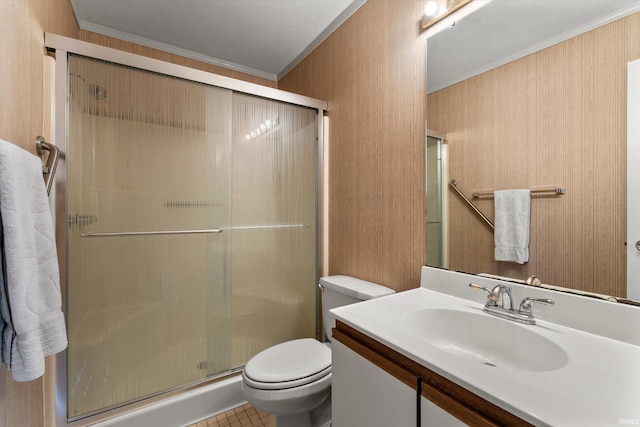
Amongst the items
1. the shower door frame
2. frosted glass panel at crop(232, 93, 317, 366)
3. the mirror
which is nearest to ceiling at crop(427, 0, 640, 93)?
the mirror

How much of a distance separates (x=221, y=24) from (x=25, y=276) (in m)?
1.79

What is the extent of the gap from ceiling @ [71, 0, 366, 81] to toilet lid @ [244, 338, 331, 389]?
6.42ft

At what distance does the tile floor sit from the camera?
4.93ft

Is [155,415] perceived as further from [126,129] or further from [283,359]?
[126,129]

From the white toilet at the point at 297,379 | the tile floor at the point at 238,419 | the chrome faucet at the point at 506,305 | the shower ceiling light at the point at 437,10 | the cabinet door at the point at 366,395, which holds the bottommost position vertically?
the tile floor at the point at 238,419

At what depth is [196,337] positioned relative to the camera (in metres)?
1.58

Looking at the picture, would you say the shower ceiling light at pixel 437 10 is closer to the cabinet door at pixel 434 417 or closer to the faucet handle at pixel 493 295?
the faucet handle at pixel 493 295

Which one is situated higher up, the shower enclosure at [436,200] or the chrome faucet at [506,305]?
the shower enclosure at [436,200]

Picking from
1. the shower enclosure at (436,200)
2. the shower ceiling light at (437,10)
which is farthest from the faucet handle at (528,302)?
the shower ceiling light at (437,10)

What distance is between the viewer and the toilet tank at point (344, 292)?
1.40 meters

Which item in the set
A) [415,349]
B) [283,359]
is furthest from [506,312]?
[283,359]

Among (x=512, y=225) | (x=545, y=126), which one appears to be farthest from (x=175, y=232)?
(x=545, y=126)

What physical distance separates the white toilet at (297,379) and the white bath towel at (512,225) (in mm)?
572

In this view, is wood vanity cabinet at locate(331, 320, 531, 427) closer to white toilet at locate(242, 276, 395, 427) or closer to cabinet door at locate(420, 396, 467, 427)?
cabinet door at locate(420, 396, 467, 427)
